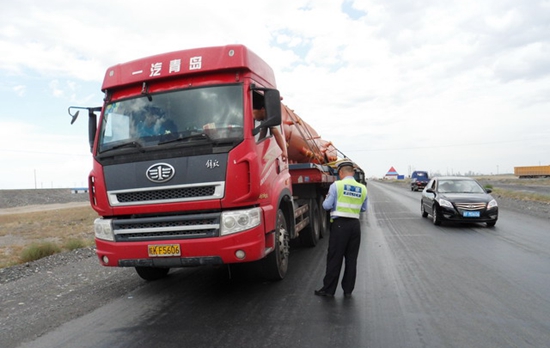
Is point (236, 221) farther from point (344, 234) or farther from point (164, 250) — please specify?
point (344, 234)

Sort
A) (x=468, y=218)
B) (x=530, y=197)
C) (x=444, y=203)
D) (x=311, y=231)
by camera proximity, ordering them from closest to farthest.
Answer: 1. (x=311, y=231)
2. (x=468, y=218)
3. (x=444, y=203)
4. (x=530, y=197)

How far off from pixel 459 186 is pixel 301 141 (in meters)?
6.80

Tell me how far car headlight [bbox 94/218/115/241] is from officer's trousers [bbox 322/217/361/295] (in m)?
2.76

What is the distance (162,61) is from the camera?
5461 millimetres

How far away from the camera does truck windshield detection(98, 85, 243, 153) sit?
4984mm

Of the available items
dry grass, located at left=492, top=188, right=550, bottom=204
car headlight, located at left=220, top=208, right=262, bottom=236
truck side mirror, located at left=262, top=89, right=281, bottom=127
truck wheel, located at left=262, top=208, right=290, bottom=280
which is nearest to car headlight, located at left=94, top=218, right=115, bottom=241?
car headlight, located at left=220, top=208, right=262, bottom=236

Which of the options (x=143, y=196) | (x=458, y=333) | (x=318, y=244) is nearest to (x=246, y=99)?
(x=143, y=196)

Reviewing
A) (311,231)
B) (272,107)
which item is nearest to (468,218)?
(311,231)

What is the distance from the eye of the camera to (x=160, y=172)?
4816 mm

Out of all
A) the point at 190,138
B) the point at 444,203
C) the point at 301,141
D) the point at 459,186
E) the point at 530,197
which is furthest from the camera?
the point at 530,197

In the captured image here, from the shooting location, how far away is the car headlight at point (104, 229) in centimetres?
513

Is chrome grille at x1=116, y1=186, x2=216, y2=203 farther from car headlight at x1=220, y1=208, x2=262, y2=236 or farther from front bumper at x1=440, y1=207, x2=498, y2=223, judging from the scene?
front bumper at x1=440, y1=207, x2=498, y2=223

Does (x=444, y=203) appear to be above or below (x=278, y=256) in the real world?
above

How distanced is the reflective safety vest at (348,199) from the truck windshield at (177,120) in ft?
4.92
